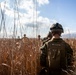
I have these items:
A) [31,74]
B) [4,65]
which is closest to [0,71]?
[4,65]

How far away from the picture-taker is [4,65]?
5562 mm

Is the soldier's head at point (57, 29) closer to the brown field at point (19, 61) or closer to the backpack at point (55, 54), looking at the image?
the backpack at point (55, 54)

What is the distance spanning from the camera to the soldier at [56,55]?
5.45 meters

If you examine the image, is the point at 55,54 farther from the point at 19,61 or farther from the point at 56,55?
the point at 19,61

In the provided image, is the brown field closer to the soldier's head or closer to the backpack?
the backpack

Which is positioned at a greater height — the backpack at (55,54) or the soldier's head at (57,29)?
the soldier's head at (57,29)

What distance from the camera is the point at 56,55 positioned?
5.48 metres

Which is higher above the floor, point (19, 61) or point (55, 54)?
point (55, 54)

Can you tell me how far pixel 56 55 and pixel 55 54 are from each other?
2 centimetres

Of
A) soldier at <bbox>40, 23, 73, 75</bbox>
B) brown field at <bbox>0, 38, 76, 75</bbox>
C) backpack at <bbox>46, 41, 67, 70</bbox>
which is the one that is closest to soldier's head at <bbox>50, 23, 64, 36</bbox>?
soldier at <bbox>40, 23, 73, 75</bbox>

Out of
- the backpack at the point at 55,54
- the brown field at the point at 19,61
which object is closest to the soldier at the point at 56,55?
the backpack at the point at 55,54

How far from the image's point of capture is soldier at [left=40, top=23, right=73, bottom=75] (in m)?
5.45

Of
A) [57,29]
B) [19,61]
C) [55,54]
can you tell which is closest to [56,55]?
[55,54]

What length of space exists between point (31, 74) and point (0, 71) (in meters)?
0.52
